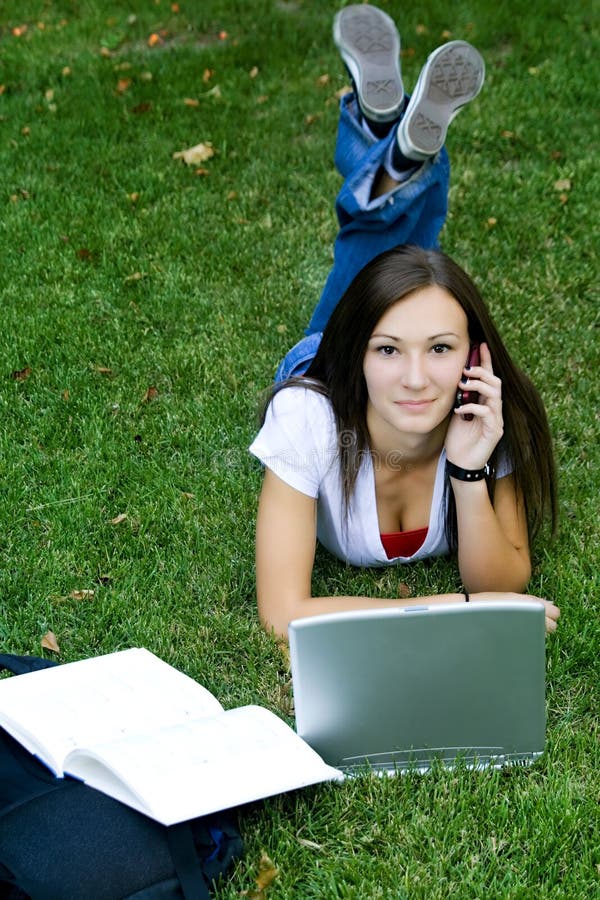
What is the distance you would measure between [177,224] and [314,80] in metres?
1.98

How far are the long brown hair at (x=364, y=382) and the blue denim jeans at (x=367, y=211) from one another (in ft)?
2.23

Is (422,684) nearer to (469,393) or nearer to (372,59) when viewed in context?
(469,393)

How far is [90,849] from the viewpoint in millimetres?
2133

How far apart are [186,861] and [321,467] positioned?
3.98 ft

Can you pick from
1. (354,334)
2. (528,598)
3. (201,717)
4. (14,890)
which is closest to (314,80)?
(354,334)

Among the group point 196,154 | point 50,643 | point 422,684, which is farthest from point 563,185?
point 422,684

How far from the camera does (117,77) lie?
6.97 meters

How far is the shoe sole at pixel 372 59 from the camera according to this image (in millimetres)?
4082

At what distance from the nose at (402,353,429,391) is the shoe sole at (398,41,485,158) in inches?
51.2

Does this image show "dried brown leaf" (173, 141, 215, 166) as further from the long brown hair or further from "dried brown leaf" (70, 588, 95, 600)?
"dried brown leaf" (70, 588, 95, 600)

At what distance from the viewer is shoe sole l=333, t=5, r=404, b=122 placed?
408 cm

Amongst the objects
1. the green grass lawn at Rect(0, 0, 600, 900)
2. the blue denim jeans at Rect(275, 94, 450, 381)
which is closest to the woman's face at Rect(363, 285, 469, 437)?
the green grass lawn at Rect(0, 0, 600, 900)

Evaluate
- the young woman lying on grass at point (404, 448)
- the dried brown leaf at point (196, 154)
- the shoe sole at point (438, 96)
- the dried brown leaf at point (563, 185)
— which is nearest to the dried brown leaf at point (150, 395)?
the young woman lying on grass at point (404, 448)

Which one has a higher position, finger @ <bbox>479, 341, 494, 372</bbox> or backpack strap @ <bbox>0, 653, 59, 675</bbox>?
finger @ <bbox>479, 341, 494, 372</bbox>
